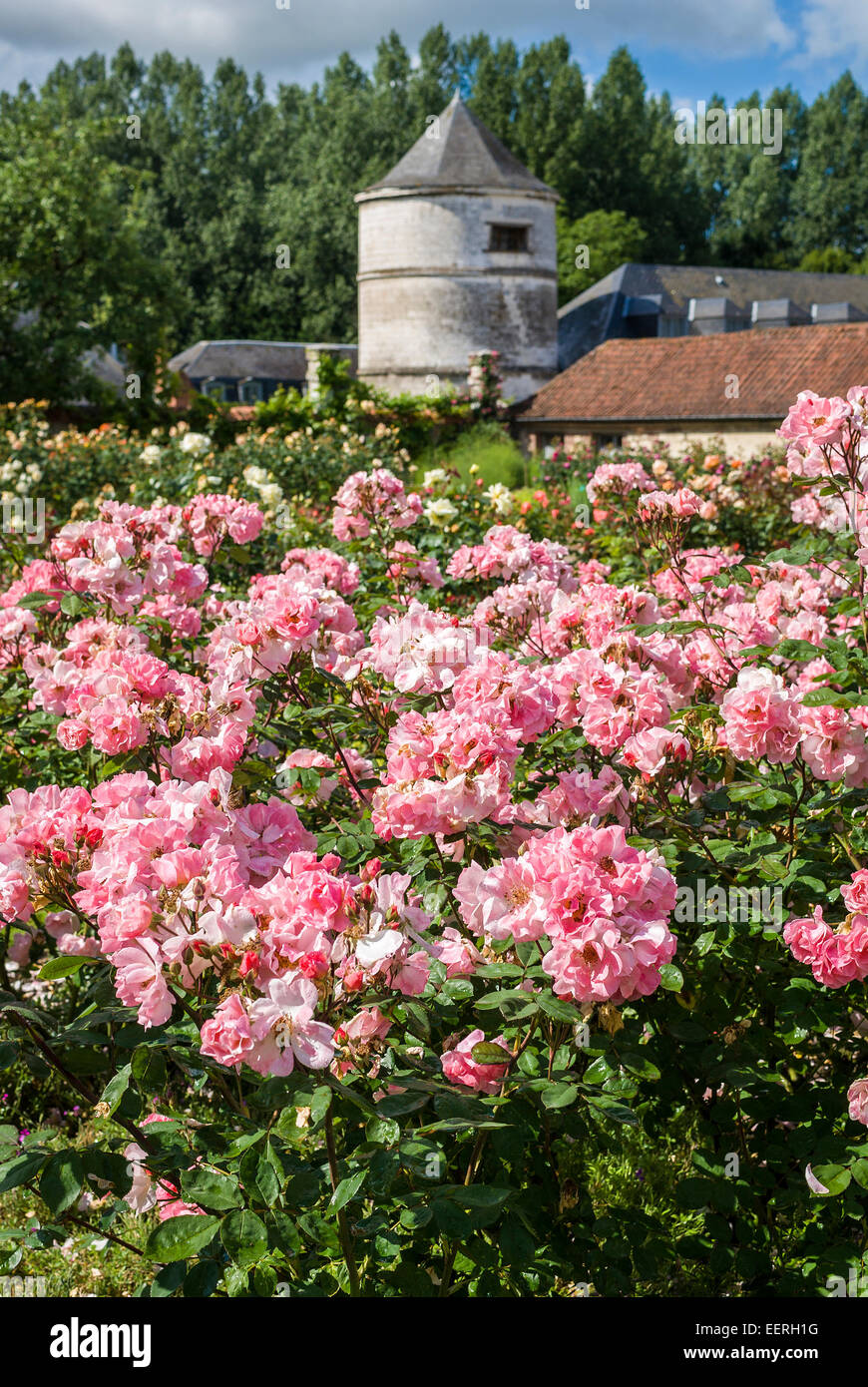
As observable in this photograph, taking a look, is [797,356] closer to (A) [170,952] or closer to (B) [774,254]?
(A) [170,952]

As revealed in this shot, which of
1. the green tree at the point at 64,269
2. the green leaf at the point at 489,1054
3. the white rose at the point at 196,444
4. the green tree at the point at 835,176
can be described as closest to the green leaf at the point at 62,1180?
the green leaf at the point at 489,1054

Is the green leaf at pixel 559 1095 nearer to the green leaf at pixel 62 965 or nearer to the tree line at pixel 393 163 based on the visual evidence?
the green leaf at pixel 62 965

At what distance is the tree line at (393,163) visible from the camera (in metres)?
56.8

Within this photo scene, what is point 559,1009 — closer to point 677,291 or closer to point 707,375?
point 707,375

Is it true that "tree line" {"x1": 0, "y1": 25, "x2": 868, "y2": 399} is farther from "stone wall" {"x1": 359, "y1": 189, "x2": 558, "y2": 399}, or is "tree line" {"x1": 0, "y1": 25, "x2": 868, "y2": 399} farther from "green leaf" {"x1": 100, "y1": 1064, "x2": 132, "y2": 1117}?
"green leaf" {"x1": 100, "y1": 1064, "x2": 132, "y2": 1117}

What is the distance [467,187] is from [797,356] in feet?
34.4

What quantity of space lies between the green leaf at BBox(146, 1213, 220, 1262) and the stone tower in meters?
30.1

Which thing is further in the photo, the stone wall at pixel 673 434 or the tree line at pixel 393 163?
the tree line at pixel 393 163

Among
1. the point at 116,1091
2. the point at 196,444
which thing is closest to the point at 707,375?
the point at 196,444

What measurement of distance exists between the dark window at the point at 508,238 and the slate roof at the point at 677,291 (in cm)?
961

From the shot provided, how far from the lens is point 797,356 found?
25641 mm

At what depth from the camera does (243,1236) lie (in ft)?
5.53

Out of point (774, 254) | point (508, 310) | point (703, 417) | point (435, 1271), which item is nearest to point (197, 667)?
point (435, 1271)

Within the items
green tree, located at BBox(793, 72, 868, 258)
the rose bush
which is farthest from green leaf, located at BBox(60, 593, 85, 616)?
green tree, located at BBox(793, 72, 868, 258)
